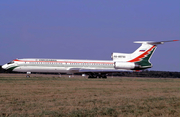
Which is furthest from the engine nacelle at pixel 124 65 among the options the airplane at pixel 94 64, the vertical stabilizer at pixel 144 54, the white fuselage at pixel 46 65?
the white fuselage at pixel 46 65

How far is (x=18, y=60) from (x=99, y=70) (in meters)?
13.1

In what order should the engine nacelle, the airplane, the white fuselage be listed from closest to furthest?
the white fuselage
the airplane
the engine nacelle

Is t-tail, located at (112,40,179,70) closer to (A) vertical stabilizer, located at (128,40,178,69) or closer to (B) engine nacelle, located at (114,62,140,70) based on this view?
(A) vertical stabilizer, located at (128,40,178,69)

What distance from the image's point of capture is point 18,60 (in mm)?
44031

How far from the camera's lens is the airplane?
43.9m

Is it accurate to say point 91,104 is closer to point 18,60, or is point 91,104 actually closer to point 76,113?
point 76,113

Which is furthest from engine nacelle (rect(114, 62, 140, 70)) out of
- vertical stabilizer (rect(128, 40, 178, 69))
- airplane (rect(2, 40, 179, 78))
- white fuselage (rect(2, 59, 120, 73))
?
white fuselage (rect(2, 59, 120, 73))

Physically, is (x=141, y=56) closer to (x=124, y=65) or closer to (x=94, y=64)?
(x=124, y=65)

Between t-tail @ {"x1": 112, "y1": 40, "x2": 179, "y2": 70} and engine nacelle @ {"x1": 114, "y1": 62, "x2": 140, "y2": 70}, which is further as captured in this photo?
t-tail @ {"x1": 112, "y1": 40, "x2": 179, "y2": 70}

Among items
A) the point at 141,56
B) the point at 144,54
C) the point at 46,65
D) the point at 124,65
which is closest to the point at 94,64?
the point at 124,65

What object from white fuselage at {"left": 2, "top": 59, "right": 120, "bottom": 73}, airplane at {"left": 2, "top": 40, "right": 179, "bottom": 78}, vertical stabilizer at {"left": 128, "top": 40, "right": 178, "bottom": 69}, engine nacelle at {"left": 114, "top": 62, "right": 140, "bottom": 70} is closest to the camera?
white fuselage at {"left": 2, "top": 59, "right": 120, "bottom": 73}

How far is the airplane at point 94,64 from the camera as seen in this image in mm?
43938

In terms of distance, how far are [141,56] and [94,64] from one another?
8.30 m

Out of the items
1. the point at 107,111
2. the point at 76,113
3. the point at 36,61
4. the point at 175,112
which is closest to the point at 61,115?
the point at 76,113
